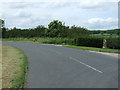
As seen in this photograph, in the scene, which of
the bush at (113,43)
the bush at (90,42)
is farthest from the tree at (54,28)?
the bush at (113,43)

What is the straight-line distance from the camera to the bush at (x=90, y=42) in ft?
114

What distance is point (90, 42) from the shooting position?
36.9 m

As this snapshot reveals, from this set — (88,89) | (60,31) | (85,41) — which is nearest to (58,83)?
(88,89)

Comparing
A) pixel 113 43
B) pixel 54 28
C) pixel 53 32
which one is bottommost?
pixel 113 43

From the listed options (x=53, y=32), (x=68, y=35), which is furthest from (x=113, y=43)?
(x=53, y=32)

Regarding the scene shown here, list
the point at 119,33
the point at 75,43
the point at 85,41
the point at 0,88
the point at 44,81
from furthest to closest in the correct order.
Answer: the point at 75,43 < the point at 85,41 < the point at 119,33 < the point at 44,81 < the point at 0,88

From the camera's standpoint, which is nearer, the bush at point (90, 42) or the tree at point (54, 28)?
the bush at point (90, 42)

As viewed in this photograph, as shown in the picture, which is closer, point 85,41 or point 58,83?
point 58,83

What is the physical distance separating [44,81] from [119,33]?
56.5ft

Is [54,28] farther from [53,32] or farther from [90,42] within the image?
[90,42]

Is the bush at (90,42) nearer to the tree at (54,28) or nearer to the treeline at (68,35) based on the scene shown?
the treeline at (68,35)

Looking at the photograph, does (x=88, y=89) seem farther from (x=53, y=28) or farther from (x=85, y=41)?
(x=53, y=28)

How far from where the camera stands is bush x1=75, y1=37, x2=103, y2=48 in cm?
3469

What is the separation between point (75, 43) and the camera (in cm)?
4262
